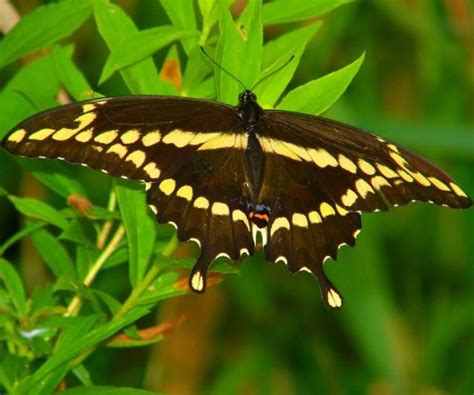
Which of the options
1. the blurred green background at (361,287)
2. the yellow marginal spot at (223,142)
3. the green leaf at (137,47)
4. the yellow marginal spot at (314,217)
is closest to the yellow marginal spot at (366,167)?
the yellow marginal spot at (314,217)

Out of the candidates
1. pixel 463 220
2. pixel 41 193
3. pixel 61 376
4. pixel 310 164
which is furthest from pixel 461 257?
pixel 61 376

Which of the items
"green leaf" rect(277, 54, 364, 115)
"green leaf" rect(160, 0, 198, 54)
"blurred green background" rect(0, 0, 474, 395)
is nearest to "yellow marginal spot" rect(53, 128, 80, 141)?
"green leaf" rect(160, 0, 198, 54)

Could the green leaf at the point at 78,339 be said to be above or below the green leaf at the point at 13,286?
below

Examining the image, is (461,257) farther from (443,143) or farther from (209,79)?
(209,79)

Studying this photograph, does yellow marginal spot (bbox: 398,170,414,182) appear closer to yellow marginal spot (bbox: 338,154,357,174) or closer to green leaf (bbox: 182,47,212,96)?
yellow marginal spot (bbox: 338,154,357,174)

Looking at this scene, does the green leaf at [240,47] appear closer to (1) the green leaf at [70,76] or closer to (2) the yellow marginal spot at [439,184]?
(1) the green leaf at [70,76]

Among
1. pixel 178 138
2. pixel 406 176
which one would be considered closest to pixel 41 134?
pixel 178 138
